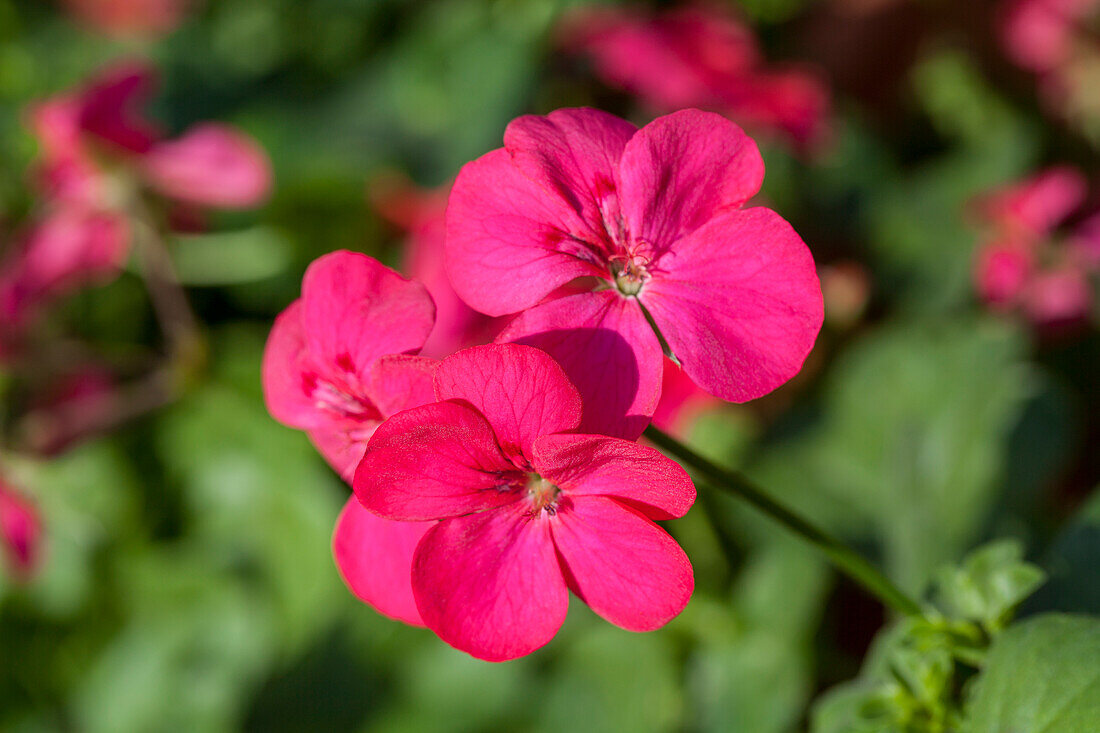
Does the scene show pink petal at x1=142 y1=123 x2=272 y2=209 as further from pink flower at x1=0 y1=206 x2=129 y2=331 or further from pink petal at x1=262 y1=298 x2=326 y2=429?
pink petal at x1=262 y1=298 x2=326 y2=429

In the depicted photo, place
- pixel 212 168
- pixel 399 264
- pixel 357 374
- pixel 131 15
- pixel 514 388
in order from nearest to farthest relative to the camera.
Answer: pixel 514 388 < pixel 357 374 < pixel 212 168 < pixel 399 264 < pixel 131 15

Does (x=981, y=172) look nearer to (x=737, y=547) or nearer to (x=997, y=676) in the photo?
(x=737, y=547)

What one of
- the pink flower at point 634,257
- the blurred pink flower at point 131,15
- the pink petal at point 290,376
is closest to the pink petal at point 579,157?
the pink flower at point 634,257

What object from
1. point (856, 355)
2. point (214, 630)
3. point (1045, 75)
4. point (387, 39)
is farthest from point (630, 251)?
point (1045, 75)

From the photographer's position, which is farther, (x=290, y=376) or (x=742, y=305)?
(x=290, y=376)

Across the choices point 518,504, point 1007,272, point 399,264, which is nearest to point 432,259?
point 399,264

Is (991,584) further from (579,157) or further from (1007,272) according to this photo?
(1007,272)

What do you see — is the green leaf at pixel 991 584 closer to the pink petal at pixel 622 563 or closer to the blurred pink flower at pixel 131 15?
the pink petal at pixel 622 563
